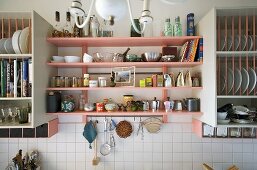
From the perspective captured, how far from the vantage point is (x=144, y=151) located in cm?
191

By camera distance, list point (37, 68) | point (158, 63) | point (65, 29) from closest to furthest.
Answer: point (37, 68), point (158, 63), point (65, 29)

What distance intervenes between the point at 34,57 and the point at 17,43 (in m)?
0.21

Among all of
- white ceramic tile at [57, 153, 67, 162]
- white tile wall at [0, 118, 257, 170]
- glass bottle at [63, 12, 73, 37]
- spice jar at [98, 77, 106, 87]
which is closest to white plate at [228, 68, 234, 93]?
white tile wall at [0, 118, 257, 170]

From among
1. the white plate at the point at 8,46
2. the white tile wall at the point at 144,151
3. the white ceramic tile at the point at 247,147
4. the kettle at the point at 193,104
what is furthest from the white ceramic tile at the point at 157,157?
the white plate at the point at 8,46

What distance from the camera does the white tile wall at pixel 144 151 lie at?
1880 mm

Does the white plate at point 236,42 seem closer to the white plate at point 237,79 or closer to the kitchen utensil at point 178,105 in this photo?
the white plate at point 237,79

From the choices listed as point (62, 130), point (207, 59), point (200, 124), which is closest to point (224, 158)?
point (200, 124)

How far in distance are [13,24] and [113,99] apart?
3.70 ft

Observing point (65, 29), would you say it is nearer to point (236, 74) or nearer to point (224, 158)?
point (236, 74)

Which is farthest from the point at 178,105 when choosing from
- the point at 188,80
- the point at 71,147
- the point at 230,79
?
the point at 71,147

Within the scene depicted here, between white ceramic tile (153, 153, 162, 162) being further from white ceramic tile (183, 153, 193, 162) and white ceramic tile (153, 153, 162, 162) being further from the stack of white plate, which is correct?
the stack of white plate

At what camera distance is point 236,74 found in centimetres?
154

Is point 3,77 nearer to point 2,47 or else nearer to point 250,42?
point 2,47

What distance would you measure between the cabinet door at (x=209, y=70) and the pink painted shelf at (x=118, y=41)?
13cm
